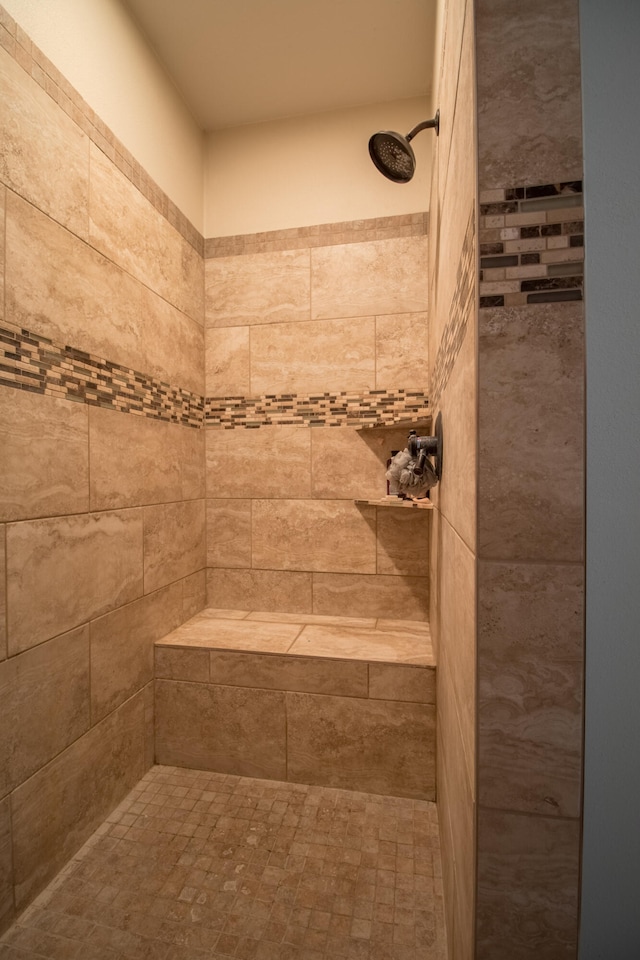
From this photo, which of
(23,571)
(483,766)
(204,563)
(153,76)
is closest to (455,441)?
(483,766)

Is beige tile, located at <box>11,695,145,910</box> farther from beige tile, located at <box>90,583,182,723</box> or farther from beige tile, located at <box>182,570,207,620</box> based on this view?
beige tile, located at <box>182,570,207,620</box>

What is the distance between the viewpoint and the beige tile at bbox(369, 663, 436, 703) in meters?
1.56

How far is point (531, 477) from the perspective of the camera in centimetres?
63

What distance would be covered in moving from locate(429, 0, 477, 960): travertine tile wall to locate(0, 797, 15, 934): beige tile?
106 cm

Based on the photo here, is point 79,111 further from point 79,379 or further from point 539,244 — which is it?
point 539,244

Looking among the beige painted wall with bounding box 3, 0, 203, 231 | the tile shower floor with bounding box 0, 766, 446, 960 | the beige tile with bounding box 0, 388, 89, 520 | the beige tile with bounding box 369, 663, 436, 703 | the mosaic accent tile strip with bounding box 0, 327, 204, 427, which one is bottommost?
the tile shower floor with bounding box 0, 766, 446, 960

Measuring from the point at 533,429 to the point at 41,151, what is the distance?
146 cm

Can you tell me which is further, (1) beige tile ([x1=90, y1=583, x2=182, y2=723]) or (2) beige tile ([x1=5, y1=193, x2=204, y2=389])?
(1) beige tile ([x1=90, y1=583, x2=182, y2=723])

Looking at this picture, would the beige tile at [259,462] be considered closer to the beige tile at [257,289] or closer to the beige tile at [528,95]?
the beige tile at [257,289]

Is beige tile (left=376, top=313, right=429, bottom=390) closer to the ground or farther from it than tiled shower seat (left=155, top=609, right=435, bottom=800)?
farther from it

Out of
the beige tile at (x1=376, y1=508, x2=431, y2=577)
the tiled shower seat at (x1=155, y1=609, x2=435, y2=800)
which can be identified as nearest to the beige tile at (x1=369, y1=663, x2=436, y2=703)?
the tiled shower seat at (x1=155, y1=609, x2=435, y2=800)

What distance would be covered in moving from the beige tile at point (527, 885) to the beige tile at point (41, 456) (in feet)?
3.99

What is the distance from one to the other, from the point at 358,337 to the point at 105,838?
2.05 metres

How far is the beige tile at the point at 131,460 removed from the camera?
4.76 feet
